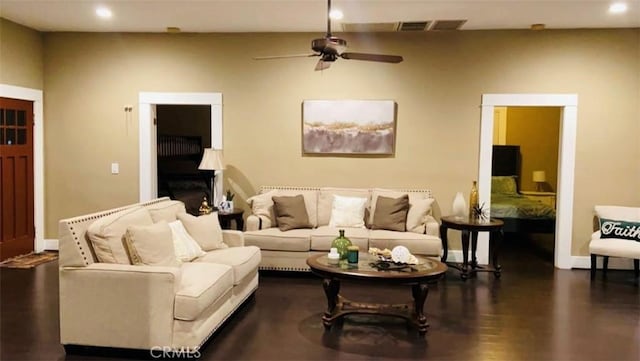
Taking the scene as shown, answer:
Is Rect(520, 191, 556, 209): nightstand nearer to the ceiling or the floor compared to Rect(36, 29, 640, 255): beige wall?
nearer to the floor

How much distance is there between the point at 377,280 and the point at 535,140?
21.8ft

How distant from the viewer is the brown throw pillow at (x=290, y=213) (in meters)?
→ 5.82

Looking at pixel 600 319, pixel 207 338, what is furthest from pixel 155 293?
pixel 600 319

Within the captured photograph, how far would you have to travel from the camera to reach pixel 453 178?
6418 millimetres

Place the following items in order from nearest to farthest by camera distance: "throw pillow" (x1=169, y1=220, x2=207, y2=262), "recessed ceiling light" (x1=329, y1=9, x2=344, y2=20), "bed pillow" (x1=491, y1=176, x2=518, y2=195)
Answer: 1. "throw pillow" (x1=169, y1=220, x2=207, y2=262)
2. "recessed ceiling light" (x1=329, y1=9, x2=344, y2=20)
3. "bed pillow" (x1=491, y1=176, x2=518, y2=195)

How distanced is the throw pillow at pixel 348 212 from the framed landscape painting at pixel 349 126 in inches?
27.8

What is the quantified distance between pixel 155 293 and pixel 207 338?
52 cm

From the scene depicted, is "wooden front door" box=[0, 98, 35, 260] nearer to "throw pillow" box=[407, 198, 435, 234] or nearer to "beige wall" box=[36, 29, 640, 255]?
"beige wall" box=[36, 29, 640, 255]

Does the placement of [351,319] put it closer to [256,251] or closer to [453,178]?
[256,251]

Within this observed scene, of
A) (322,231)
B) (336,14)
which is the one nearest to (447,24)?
(336,14)

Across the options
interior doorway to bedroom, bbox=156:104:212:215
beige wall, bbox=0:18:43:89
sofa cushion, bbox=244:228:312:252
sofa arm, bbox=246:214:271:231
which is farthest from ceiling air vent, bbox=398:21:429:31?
beige wall, bbox=0:18:43:89

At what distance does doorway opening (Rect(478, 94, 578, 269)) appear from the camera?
20.3 ft

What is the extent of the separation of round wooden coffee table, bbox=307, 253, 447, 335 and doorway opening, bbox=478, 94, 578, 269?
250cm

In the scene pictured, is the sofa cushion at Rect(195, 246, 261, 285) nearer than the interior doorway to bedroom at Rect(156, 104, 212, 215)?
Yes
